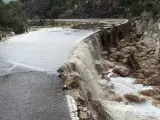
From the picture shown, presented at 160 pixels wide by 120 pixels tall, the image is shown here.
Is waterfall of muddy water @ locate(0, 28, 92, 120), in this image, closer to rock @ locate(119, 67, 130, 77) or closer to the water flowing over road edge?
the water flowing over road edge

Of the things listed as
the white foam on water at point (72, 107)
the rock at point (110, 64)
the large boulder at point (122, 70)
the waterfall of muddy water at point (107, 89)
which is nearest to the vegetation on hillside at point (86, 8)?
the rock at point (110, 64)

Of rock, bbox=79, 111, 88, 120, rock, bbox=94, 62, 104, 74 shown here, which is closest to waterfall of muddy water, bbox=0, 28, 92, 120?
rock, bbox=79, 111, 88, 120

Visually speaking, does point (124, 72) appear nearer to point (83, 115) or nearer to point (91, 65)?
point (91, 65)

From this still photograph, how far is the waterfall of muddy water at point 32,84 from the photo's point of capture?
502 inches

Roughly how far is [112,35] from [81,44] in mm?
11470

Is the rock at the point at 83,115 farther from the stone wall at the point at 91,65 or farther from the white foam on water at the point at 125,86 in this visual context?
the white foam on water at the point at 125,86

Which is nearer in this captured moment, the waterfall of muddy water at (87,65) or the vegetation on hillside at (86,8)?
the waterfall of muddy water at (87,65)

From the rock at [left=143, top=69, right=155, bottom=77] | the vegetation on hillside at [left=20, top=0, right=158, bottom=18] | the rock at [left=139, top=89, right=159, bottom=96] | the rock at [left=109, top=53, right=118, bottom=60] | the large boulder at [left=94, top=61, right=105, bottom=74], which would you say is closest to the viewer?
the rock at [left=139, top=89, right=159, bottom=96]

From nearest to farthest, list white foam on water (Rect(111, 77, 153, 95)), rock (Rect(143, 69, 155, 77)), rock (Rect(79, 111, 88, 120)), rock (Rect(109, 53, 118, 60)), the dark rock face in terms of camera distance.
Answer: rock (Rect(79, 111, 88, 120))
white foam on water (Rect(111, 77, 153, 95))
rock (Rect(143, 69, 155, 77))
rock (Rect(109, 53, 118, 60))
the dark rock face

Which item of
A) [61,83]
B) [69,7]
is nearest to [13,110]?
[61,83]

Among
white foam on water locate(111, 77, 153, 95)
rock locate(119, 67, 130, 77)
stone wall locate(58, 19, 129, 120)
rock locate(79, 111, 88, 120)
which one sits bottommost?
white foam on water locate(111, 77, 153, 95)

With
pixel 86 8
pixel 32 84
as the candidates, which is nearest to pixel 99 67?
pixel 32 84

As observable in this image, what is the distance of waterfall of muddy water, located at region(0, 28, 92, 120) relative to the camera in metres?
12.8

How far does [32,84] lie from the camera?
53.1 ft
